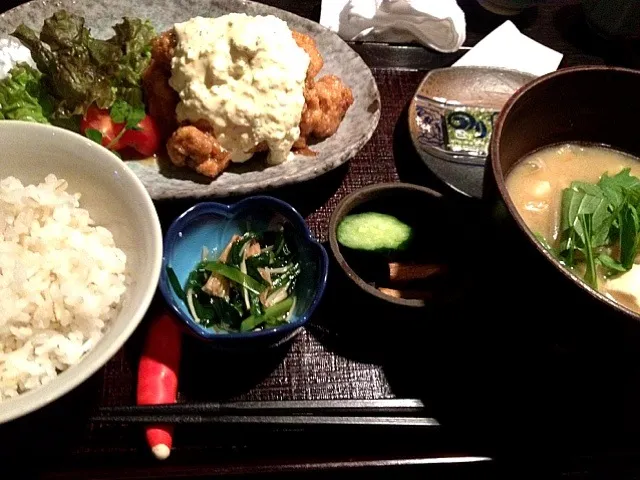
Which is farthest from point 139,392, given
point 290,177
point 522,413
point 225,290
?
point 522,413

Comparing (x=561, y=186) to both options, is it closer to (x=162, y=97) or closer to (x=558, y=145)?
(x=558, y=145)

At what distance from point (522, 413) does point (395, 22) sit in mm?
1721

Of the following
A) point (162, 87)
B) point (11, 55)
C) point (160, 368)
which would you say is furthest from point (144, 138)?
point (160, 368)

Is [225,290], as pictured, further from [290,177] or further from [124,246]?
[290,177]

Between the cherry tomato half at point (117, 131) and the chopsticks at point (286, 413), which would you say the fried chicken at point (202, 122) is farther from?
the chopsticks at point (286, 413)

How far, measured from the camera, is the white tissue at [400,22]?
2.46 m

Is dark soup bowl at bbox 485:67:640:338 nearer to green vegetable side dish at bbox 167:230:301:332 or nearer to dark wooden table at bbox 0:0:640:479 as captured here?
dark wooden table at bbox 0:0:640:479

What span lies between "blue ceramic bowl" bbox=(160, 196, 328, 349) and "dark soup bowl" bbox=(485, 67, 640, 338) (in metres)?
0.52

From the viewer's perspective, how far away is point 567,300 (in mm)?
1263

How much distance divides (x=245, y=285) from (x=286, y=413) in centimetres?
38

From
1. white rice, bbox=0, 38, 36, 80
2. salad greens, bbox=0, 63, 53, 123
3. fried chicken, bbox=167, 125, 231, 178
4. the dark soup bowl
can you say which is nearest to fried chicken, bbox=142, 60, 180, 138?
fried chicken, bbox=167, 125, 231, 178

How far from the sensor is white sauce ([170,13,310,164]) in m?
1.95

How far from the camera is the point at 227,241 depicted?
5.81 ft

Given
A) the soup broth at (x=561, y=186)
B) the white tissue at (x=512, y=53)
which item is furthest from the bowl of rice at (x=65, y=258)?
the white tissue at (x=512, y=53)
